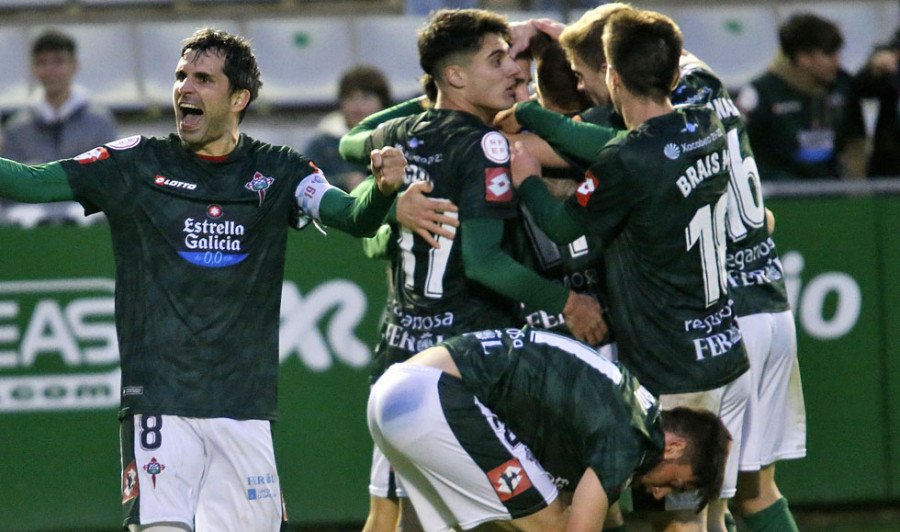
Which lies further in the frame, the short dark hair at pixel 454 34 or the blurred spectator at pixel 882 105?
the blurred spectator at pixel 882 105

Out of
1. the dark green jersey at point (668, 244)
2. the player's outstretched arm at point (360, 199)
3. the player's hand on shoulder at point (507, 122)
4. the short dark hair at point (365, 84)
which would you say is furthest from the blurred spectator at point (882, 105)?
the player's outstretched arm at point (360, 199)

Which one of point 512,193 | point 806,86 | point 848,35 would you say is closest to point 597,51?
point 512,193

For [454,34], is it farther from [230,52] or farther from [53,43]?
[53,43]

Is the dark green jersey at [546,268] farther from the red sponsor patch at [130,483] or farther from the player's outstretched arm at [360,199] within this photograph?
the red sponsor patch at [130,483]

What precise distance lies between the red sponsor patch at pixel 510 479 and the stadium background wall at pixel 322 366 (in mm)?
2611

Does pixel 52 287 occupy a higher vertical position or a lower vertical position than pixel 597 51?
lower

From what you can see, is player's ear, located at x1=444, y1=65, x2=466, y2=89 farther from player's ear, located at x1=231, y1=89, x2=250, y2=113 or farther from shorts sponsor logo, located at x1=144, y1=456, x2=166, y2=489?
shorts sponsor logo, located at x1=144, y1=456, x2=166, y2=489

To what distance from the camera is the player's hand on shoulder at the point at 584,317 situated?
4.79m

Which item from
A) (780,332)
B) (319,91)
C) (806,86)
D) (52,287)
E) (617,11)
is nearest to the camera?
(617,11)

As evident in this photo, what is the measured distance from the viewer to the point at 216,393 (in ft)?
14.1

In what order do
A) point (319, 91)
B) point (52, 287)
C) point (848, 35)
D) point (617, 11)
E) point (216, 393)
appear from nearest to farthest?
point (216, 393) < point (617, 11) < point (52, 287) < point (319, 91) < point (848, 35)

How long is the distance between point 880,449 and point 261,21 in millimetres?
6637

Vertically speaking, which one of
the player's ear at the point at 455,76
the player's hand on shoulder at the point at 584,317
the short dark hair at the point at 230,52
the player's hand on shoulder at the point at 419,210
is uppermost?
the short dark hair at the point at 230,52

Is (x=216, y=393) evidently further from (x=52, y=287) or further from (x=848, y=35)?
(x=848, y=35)
